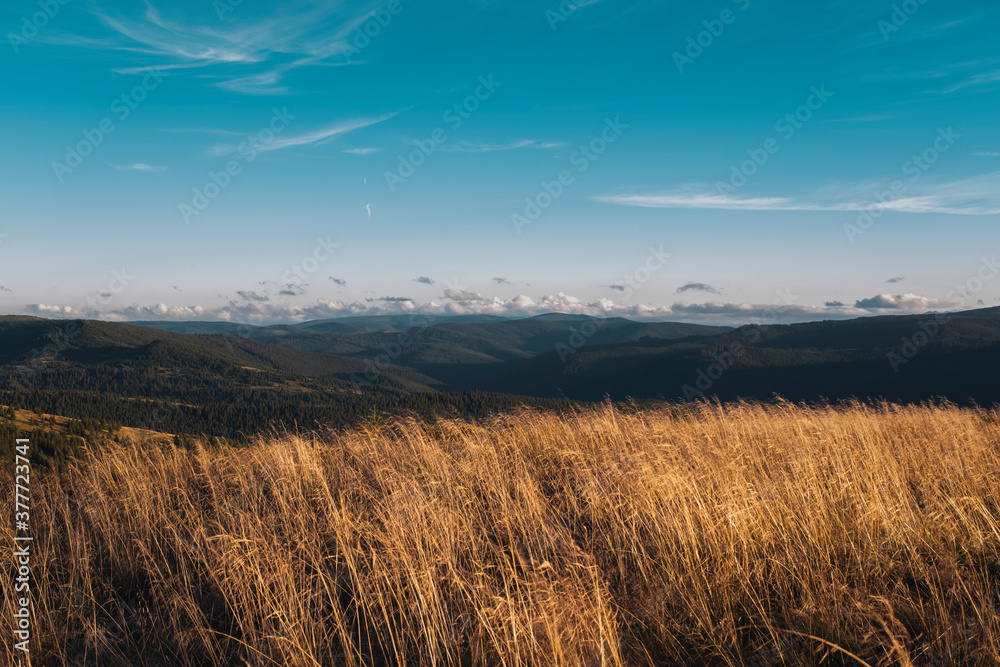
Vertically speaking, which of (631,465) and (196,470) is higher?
(631,465)

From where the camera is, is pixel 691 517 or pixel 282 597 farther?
pixel 691 517

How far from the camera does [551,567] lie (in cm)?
299

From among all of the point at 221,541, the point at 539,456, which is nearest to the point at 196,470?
the point at 221,541

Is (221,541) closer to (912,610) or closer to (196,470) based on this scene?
(196,470)

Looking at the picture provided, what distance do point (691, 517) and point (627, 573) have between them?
27.6 inches

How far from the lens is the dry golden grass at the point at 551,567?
2863 mm

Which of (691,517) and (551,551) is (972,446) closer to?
(691,517)

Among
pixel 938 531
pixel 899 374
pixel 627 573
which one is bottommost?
pixel 899 374

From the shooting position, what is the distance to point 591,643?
2754mm

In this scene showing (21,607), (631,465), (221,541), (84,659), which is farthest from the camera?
(631,465)

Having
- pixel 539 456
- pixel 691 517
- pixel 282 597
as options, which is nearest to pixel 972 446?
pixel 691 517

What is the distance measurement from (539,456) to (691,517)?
3.64 m

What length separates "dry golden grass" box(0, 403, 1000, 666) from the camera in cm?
286

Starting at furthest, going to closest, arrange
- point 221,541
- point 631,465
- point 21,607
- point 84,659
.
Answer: point 631,465
point 221,541
point 21,607
point 84,659
